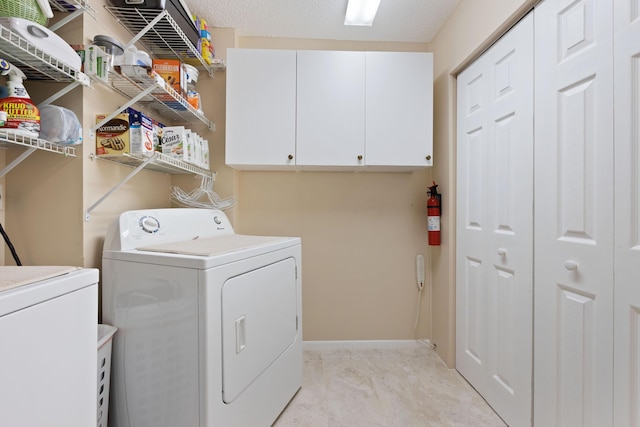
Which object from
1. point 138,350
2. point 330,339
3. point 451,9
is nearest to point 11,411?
point 138,350

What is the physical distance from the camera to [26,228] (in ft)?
4.44

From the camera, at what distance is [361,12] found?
2.02 metres

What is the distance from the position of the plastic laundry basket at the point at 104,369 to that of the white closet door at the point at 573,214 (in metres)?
1.90

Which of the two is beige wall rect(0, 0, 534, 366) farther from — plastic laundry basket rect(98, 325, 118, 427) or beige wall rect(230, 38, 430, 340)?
plastic laundry basket rect(98, 325, 118, 427)

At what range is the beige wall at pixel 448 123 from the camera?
1837 mm

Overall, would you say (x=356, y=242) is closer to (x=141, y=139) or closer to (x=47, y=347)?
(x=141, y=139)

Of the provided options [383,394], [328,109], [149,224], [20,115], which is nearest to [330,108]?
[328,109]

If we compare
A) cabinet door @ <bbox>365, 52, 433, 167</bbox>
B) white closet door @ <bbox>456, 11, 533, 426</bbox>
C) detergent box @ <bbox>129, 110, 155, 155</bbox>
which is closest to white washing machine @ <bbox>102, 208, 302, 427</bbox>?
detergent box @ <bbox>129, 110, 155, 155</bbox>

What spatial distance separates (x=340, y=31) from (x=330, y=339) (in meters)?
2.43

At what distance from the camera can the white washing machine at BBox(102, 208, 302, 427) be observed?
47.5 inches

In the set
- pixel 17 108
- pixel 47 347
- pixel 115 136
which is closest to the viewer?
pixel 47 347

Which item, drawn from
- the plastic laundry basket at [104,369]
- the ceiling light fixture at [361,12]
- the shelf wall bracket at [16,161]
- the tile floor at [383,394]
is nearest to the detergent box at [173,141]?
the shelf wall bracket at [16,161]

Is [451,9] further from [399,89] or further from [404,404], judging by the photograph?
[404,404]

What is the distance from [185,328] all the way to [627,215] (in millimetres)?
1660
